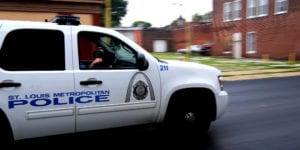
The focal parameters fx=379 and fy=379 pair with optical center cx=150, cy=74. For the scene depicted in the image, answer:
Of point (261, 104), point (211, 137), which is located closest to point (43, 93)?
point (211, 137)

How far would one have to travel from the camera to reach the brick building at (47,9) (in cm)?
1342

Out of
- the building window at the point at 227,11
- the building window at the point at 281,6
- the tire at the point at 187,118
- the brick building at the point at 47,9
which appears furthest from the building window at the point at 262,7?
the tire at the point at 187,118

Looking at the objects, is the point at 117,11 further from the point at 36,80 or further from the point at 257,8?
the point at 36,80

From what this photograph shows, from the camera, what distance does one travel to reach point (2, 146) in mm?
4688

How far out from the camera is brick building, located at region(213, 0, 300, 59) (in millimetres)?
30328

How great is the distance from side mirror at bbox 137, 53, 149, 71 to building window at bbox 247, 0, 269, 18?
29638 mm

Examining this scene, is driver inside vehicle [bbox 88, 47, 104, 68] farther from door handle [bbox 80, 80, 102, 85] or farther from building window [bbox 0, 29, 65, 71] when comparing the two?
building window [bbox 0, 29, 65, 71]

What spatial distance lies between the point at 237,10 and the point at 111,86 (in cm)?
3329

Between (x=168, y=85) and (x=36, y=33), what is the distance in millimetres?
2008

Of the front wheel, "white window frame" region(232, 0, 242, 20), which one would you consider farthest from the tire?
"white window frame" region(232, 0, 242, 20)

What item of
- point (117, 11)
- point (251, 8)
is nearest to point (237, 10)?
point (251, 8)

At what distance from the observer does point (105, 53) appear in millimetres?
5348

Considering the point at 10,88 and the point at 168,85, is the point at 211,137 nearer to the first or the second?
the point at 168,85

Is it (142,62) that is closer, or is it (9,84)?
(9,84)
